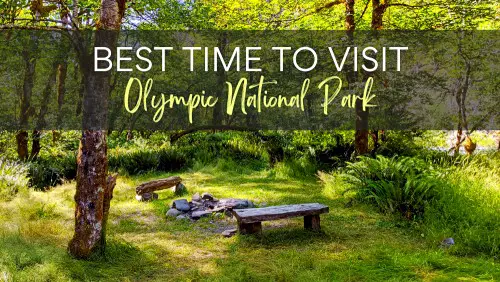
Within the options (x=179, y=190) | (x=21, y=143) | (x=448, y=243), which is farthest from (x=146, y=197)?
(x=21, y=143)

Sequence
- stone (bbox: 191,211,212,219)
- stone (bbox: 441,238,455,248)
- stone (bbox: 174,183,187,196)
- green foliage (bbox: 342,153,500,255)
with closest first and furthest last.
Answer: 1. stone (bbox: 441,238,455,248)
2. green foliage (bbox: 342,153,500,255)
3. stone (bbox: 191,211,212,219)
4. stone (bbox: 174,183,187,196)

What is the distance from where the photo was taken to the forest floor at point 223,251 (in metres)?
5.00

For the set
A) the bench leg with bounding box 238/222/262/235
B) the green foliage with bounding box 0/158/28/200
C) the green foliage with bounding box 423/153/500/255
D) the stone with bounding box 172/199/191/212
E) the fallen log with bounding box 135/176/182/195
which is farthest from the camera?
the fallen log with bounding box 135/176/182/195

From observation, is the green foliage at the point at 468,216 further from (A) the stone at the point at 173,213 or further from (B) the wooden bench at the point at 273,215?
(A) the stone at the point at 173,213

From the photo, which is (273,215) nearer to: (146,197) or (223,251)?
(223,251)

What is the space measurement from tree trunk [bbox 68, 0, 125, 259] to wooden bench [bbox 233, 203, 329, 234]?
2.20m

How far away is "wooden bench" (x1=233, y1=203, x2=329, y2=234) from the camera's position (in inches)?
257

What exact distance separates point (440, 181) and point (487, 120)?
12507 mm

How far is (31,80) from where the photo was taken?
1745 cm

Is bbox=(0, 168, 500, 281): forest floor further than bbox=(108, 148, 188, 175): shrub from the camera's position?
No

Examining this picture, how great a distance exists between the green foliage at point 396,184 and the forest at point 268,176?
0.13 ft

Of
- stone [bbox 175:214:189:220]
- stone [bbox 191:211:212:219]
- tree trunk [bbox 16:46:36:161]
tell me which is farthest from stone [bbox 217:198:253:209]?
tree trunk [bbox 16:46:36:161]

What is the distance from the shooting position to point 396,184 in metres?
8.35

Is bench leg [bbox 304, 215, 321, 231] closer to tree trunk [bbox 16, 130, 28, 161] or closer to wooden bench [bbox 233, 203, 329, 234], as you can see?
wooden bench [bbox 233, 203, 329, 234]
